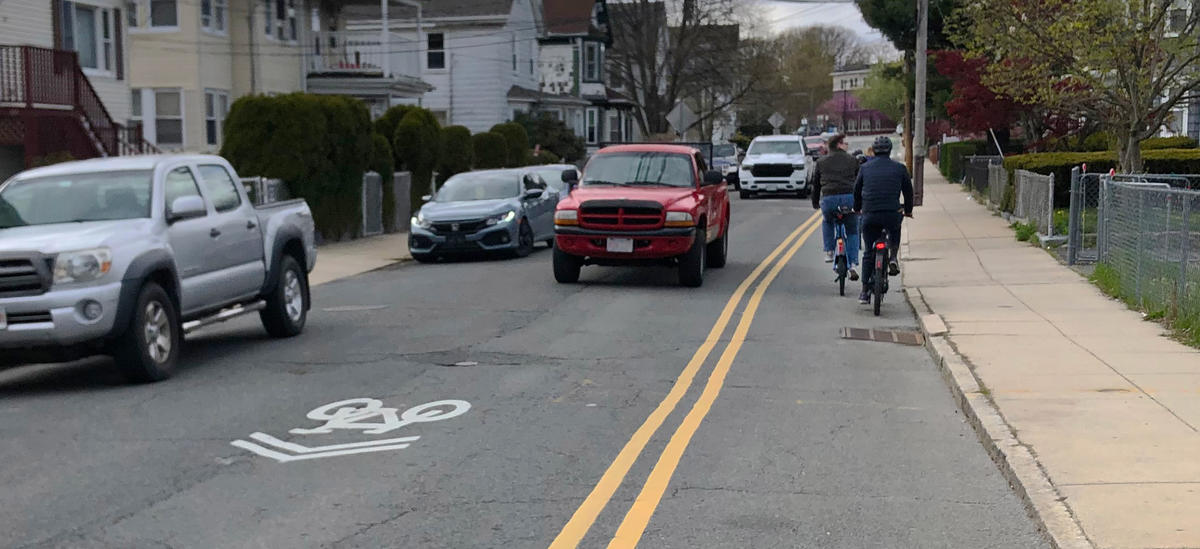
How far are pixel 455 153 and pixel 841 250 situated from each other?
57.6 feet

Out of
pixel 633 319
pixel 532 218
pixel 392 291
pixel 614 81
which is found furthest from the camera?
pixel 614 81

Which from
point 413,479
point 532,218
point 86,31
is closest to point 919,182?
A: point 532,218

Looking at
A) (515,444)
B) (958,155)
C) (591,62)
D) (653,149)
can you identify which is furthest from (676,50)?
(515,444)

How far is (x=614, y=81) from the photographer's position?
261 ft

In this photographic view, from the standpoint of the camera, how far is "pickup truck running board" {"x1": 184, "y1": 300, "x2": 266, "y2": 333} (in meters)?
11.7

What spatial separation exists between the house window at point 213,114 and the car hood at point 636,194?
20.8m

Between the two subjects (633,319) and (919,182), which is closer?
(633,319)

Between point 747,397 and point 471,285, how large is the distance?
8.93 metres

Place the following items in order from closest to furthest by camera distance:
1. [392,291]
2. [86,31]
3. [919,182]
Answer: [392,291], [86,31], [919,182]

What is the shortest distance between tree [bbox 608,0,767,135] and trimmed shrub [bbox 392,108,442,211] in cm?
3934

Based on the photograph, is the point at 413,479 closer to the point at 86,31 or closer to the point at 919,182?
the point at 86,31

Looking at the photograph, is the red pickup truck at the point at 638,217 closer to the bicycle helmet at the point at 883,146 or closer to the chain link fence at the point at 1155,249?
the bicycle helmet at the point at 883,146

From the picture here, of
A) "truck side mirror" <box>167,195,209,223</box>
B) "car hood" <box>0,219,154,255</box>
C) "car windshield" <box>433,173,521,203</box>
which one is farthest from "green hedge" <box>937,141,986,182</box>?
"car hood" <box>0,219,154,255</box>

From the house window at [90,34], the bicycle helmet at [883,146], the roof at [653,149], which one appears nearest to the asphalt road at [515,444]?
the bicycle helmet at [883,146]
